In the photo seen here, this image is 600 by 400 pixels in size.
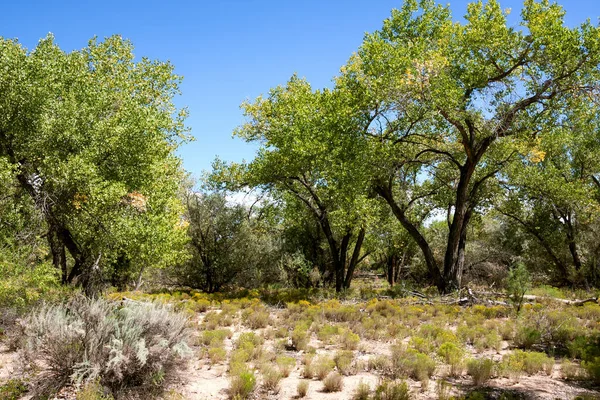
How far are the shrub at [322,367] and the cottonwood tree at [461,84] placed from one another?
29.2 ft

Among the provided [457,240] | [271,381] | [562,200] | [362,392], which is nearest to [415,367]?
[362,392]

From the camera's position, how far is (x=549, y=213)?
23.4 m

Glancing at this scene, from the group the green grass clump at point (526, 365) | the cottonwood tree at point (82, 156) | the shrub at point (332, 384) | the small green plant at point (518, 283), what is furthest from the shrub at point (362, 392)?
the small green plant at point (518, 283)

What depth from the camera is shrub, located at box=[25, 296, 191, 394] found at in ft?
19.0

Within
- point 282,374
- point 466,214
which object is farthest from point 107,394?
point 466,214

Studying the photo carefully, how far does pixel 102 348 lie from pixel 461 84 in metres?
13.8

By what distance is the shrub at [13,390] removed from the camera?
5.59 meters

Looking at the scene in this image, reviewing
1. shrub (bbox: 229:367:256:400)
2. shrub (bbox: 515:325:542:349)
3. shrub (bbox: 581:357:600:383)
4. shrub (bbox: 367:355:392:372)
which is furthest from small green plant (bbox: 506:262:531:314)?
shrub (bbox: 229:367:256:400)

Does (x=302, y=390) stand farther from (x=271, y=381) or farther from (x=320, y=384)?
(x=320, y=384)

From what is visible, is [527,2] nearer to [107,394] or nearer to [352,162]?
[352,162]

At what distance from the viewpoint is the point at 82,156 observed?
983 centimetres

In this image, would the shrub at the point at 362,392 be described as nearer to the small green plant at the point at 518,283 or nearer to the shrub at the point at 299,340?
the shrub at the point at 299,340

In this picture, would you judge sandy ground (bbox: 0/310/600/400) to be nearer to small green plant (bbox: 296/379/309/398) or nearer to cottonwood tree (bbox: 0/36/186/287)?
small green plant (bbox: 296/379/309/398)

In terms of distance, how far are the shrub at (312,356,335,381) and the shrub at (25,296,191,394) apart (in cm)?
210
